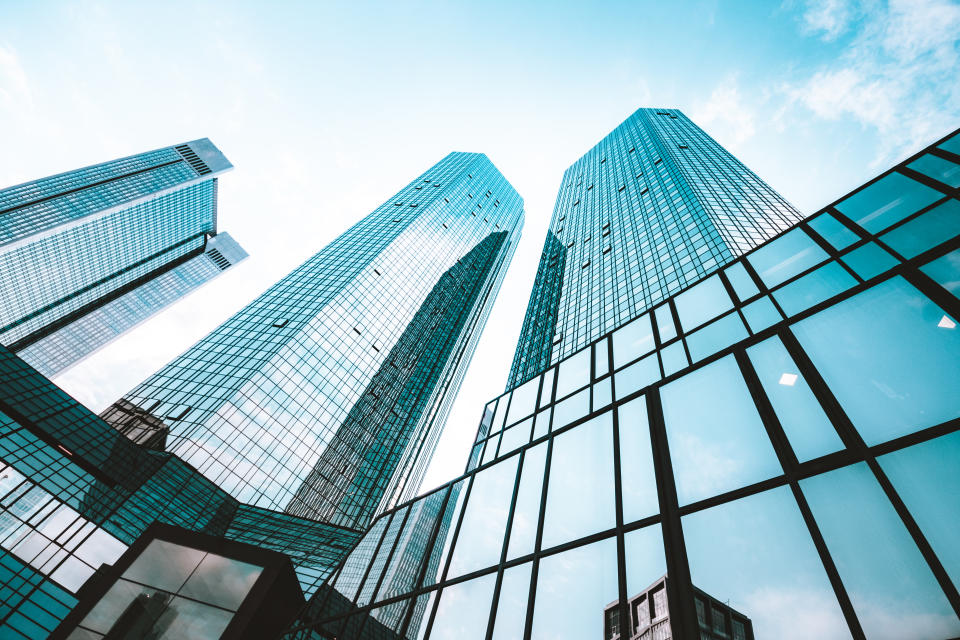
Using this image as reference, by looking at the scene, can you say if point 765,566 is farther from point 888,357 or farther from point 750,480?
point 888,357

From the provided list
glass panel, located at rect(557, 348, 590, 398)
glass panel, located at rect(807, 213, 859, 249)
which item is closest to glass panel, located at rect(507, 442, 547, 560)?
glass panel, located at rect(557, 348, 590, 398)

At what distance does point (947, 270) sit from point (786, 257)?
4.38 metres

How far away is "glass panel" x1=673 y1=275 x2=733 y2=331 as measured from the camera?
11828 millimetres

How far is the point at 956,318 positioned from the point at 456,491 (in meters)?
11.5

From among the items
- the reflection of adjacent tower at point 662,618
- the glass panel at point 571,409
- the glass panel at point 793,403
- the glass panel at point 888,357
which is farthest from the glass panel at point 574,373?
the reflection of adjacent tower at point 662,618

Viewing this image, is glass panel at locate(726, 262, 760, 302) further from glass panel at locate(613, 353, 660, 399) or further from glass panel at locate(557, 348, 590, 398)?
glass panel at locate(557, 348, 590, 398)

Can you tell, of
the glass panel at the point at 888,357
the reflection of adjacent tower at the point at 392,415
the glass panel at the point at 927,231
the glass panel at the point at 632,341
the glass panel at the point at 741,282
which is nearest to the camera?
the glass panel at the point at 888,357

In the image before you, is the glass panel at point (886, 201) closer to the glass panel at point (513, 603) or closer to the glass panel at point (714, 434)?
the glass panel at point (714, 434)

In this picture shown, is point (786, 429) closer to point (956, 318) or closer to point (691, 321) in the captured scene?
point (956, 318)

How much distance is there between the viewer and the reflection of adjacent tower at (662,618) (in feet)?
17.5

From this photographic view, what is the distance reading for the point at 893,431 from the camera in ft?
18.4

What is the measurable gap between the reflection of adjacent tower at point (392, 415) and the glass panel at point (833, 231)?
64.2 metres

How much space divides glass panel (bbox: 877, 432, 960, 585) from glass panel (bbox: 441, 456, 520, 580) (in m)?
7.00

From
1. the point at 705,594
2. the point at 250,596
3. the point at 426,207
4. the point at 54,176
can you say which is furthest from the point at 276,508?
the point at 54,176
